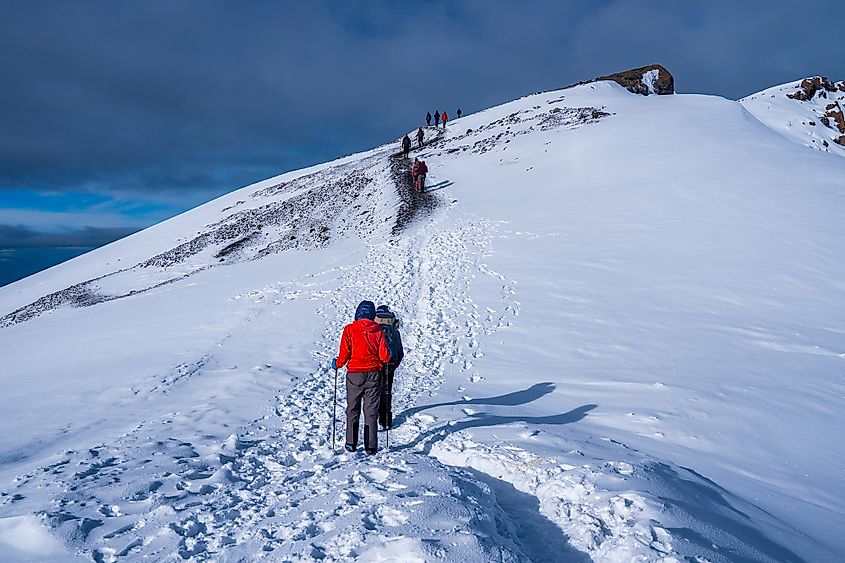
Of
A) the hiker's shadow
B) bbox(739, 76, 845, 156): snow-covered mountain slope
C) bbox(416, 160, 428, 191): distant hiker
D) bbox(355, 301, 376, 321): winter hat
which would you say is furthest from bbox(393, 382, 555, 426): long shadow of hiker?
bbox(739, 76, 845, 156): snow-covered mountain slope

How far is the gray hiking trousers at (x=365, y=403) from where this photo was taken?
6777 millimetres

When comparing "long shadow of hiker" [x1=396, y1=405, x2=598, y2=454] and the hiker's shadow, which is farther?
the hiker's shadow

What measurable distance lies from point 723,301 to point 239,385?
12553 millimetres

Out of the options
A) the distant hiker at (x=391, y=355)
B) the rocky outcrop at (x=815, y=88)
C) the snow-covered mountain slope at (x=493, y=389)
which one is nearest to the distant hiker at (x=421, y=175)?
the snow-covered mountain slope at (x=493, y=389)

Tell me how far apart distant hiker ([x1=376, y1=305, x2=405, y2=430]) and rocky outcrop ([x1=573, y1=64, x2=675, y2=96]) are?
57810 millimetres

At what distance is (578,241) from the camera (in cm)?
1956

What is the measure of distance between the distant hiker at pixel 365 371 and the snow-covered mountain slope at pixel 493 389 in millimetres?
491

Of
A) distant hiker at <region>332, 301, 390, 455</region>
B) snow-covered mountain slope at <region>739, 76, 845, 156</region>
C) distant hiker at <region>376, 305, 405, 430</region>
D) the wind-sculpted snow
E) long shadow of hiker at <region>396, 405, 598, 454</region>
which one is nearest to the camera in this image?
distant hiker at <region>332, 301, 390, 455</region>

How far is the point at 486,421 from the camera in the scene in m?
7.76

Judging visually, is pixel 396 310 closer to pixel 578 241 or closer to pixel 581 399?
pixel 581 399

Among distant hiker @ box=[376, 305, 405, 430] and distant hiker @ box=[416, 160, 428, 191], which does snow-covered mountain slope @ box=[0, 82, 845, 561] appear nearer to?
distant hiker @ box=[376, 305, 405, 430]

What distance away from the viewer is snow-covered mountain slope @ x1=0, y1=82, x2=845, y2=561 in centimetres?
441

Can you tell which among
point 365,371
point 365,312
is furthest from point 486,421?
point 365,312

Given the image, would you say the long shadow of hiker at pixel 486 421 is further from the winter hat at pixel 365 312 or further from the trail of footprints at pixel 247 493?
the winter hat at pixel 365 312
